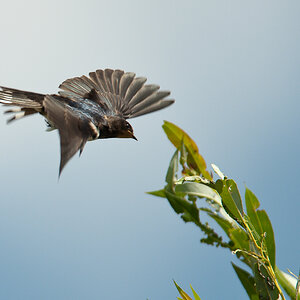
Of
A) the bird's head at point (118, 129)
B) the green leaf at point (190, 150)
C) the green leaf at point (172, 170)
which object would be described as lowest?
the green leaf at point (172, 170)

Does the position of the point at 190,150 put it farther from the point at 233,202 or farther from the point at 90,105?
the point at 90,105

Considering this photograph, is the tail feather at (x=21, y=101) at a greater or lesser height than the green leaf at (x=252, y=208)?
greater

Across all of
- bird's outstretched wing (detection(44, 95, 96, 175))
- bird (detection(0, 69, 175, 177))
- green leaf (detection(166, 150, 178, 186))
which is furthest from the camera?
bird (detection(0, 69, 175, 177))

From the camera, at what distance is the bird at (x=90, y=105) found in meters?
2.27

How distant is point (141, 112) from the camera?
3883 millimetres

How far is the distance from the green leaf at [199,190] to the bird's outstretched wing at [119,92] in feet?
6.87

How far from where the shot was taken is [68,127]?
2.24 metres

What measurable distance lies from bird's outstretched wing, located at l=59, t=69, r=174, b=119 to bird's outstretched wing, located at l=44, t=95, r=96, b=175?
100 centimetres

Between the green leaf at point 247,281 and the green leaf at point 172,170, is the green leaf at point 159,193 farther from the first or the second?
the green leaf at point 247,281

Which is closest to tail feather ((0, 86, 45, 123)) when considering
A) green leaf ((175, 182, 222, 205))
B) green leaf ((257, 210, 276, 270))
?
green leaf ((175, 182, 222, 205))

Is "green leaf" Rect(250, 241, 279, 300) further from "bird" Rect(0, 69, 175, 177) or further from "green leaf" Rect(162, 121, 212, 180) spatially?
"bird" Rect(0, 69, 175, 177)

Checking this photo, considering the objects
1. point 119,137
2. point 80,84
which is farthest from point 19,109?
point 80,84

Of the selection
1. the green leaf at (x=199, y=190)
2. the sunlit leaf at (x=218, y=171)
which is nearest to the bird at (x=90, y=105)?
the green leaf at (x=199, y=190)

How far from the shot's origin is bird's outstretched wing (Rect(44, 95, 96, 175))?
1835 millimetres
